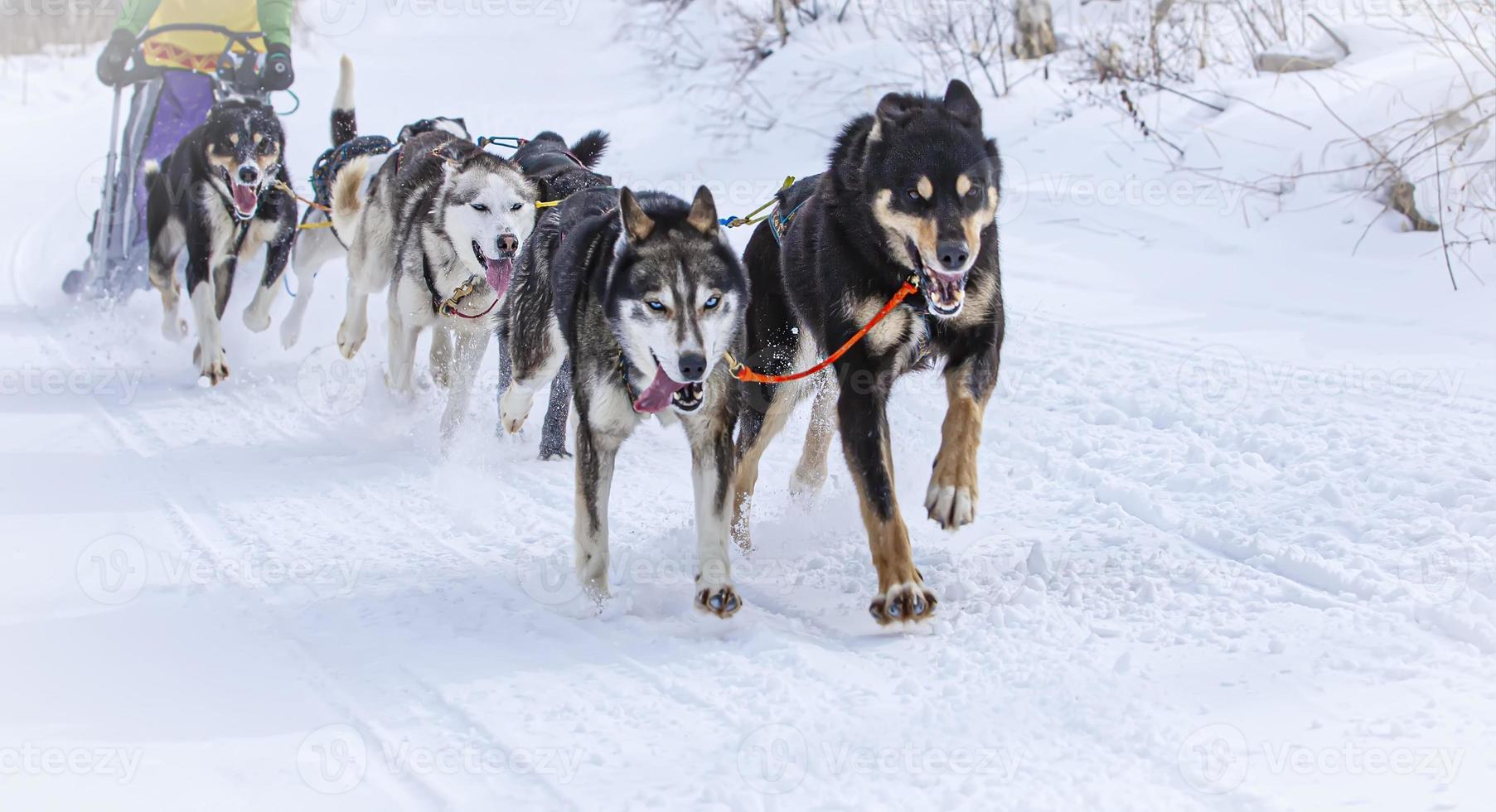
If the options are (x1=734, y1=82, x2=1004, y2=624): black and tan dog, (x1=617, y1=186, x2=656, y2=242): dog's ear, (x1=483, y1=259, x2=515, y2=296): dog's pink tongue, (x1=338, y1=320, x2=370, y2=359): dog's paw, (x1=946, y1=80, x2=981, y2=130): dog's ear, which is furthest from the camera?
(x1=338, y1=320, x2=370, y2=359): dog's paw

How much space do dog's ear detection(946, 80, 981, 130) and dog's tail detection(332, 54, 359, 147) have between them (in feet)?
12.3

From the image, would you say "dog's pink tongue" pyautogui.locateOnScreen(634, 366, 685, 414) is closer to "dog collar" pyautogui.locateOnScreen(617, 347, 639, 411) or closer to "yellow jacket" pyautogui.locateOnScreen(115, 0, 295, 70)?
"dog collar" pyautogui.locateOnScreen(617, 347, 639, 411)

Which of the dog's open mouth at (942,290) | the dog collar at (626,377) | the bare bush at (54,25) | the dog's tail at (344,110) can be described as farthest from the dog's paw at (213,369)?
the bare bush at (54,25)

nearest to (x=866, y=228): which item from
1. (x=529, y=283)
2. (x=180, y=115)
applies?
(x=529, y=283)

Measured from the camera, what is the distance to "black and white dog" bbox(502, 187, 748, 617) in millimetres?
3016

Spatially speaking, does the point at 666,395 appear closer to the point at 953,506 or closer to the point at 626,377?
the point at 626,377

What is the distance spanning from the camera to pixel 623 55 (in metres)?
14.9

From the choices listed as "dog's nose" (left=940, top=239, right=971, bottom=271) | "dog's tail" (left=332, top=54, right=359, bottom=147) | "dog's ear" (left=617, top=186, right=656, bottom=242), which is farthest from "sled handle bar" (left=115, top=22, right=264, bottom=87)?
"dog's nose" (left=940, top=239, right=971, bottom=271)

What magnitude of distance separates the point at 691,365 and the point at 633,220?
467mm

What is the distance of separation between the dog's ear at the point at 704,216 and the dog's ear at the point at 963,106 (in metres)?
0.70

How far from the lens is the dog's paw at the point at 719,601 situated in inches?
121

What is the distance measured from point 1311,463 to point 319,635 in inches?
115

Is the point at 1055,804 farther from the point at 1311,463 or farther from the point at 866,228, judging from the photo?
the point at 1311,463

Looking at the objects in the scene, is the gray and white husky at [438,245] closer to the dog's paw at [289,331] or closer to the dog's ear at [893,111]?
the dog's paw at [289,331]
